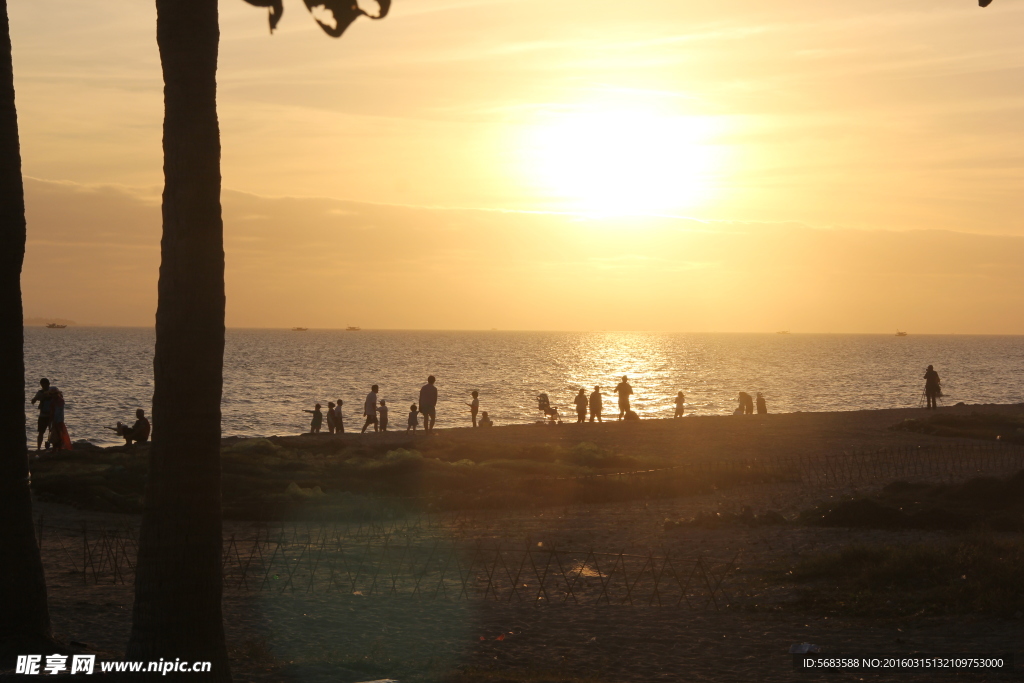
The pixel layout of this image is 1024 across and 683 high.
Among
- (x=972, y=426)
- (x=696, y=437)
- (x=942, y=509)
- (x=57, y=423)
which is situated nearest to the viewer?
(x=942, y=509)

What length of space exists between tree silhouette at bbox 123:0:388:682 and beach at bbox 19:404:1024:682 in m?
1.38

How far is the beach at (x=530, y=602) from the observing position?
9.94 metres

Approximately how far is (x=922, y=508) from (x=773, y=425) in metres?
19.2

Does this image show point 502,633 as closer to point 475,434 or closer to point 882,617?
point 882,617

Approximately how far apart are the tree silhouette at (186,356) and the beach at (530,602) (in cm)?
138

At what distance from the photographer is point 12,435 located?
8.61 m

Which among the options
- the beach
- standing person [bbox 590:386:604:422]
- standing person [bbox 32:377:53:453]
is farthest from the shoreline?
the beach

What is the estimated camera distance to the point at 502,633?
11.1 meters

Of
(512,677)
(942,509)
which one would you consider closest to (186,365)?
(512,677)

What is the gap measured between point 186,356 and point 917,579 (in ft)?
33.3

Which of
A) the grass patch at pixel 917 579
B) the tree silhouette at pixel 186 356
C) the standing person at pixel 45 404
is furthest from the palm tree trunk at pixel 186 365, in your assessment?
the standing person at pixel 45 404

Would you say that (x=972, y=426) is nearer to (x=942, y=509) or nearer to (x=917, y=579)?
(x=942, y=509)

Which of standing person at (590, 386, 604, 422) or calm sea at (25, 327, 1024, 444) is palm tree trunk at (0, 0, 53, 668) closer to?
standing person at (590, 386, 604, 422)

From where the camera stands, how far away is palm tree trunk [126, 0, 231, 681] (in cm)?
695
